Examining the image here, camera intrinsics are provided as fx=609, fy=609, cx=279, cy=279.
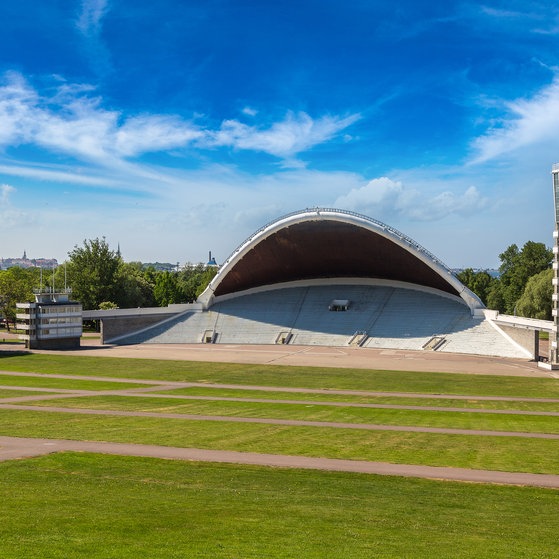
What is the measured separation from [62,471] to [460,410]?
897 inches

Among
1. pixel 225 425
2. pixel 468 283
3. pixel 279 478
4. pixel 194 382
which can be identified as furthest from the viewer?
pixel 468 283

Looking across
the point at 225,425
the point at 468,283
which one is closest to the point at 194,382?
the point at 225,425

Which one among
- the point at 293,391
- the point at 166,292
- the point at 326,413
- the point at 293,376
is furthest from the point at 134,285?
the point at 326,413

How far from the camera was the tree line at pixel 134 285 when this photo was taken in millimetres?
88062

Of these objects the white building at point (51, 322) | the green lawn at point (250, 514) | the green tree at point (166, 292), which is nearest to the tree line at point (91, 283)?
the green tree at point (166, 292)

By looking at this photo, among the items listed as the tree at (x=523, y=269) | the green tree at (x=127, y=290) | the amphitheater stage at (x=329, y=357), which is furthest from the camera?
the tree at (x=523, y=269)

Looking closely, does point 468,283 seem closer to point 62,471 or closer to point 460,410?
point 460,410

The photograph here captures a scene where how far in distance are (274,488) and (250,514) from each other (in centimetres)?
310

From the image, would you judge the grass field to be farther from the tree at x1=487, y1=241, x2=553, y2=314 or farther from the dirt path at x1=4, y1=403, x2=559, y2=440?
the tree at x1=487, y1=241, x2=553, y2=314

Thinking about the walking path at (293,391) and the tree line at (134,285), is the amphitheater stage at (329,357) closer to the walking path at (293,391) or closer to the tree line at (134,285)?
the walking path at (293,391)

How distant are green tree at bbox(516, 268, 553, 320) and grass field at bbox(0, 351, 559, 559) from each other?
4843 cm

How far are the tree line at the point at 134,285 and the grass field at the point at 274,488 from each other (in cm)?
5187

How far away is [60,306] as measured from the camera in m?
72.4


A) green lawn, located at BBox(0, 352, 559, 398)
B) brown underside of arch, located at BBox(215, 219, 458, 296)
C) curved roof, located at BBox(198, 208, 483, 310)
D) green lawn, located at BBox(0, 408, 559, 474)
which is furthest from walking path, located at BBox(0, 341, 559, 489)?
brown underside of arch, located at BBox(215, 219, 458, 296)
